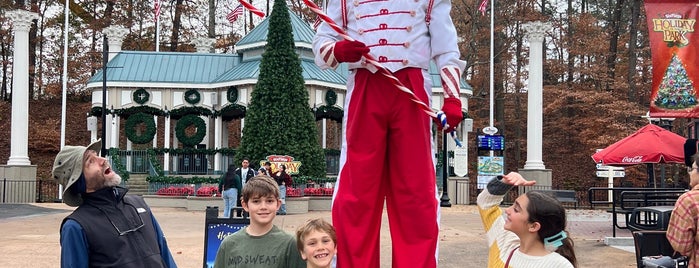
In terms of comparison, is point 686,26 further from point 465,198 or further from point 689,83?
point 465,198

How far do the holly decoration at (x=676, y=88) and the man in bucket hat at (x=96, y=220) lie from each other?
33.5 feet

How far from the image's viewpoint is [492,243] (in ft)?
11.4

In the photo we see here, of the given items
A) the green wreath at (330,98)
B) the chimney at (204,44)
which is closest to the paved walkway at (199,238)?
the green wreath at (330,98)

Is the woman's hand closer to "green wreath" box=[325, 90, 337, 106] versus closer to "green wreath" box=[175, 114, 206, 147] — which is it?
"green wreath" box=[325, 90, 337, 106]

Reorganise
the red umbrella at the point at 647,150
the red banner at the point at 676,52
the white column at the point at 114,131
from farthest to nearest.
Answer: the white column at the point at 114,131 < the red umbrella at the point at 647,150 < the red banner at the point at 676,52

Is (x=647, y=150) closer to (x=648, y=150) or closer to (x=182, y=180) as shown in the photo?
(x=648, y=150)

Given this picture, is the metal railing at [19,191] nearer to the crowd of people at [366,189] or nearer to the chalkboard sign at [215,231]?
the chalkboard sign at [215,231]

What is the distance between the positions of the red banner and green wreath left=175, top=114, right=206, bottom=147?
17.2 metres

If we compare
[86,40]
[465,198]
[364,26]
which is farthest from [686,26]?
[86,40]

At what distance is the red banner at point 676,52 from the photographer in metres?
11.3

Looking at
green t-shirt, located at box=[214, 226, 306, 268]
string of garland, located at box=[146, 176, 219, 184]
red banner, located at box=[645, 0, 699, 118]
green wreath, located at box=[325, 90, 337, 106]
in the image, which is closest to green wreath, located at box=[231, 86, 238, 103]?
green wreath, located at box=[325, 90, 337, 106]

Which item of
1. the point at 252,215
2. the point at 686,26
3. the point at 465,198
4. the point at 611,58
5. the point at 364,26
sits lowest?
the point at 465,198

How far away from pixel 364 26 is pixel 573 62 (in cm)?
3250

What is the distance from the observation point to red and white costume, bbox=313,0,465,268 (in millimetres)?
3828
